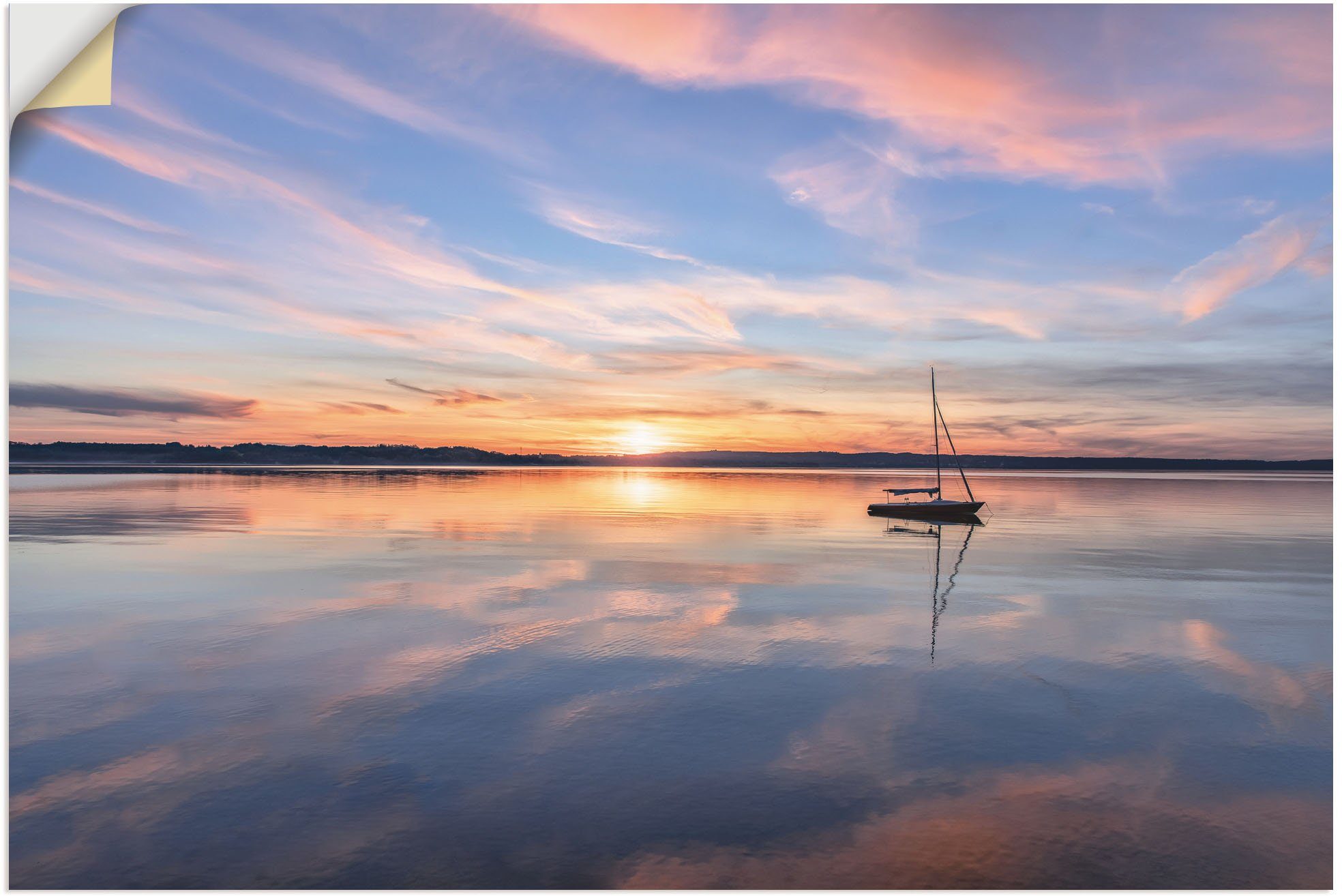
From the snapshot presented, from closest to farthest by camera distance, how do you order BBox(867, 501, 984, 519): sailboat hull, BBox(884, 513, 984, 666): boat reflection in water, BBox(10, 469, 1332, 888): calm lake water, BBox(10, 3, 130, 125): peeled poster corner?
1. BBox(10, 3, 130, 125): peeled poster corner
2. BBox(10, 469, 1332, 888): calm lake water
3. BBox(884, 513, 984, 666): boat reflection in water
4. BBox(867, 501, 984, 519): sailboat hull

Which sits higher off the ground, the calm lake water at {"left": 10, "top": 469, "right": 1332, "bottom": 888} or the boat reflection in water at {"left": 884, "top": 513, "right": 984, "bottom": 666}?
the boat reflection in water at {"left": 884, "top": 513, "right": 984, "bottom": 666}

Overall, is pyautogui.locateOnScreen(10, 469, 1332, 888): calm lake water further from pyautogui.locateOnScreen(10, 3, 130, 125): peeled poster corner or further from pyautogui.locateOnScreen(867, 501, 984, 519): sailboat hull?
pyautogui.locateOnScreen(867, 501, 984, 519): sailboat hull

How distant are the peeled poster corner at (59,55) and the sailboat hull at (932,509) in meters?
51.2

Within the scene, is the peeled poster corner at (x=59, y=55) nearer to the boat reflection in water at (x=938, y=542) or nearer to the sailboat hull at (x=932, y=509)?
the boat reflection in water at (x=938, y=542)

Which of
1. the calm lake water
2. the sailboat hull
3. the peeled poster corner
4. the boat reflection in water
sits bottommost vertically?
the calm lake water

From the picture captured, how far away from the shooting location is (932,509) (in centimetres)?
5322

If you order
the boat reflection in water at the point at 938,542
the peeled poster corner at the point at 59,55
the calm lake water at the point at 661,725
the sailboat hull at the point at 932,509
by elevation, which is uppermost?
the peeled poster corner at the point at 59,55

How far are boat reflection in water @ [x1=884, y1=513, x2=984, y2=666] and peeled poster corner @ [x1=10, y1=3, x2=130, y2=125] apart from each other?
15764 millimetres

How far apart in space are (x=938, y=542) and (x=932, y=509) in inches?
551

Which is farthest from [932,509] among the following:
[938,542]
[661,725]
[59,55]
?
[59,55]

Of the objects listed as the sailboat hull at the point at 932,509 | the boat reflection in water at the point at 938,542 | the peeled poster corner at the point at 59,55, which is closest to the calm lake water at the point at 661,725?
the boat reflection in water at the point at 938,542

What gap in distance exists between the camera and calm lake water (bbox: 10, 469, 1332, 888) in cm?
828

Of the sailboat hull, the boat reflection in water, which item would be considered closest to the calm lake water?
the boat reflection in water

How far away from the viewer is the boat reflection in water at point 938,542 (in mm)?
21062
